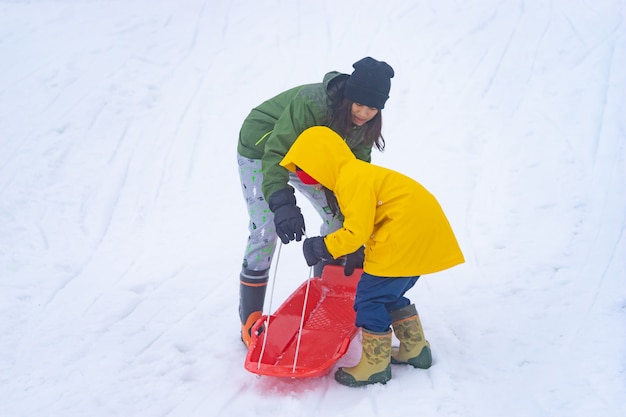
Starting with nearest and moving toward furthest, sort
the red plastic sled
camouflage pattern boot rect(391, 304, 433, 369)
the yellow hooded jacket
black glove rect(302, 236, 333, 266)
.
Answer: the yellow hooded jacket, black glove rect(302, 236, 333, 266), the red plastic sled, camouflage pattern boot rect(391, 304, 433, 369)

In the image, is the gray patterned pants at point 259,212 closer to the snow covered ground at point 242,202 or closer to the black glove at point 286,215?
the black glove at point 286,215

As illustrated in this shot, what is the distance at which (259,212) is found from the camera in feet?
10.3

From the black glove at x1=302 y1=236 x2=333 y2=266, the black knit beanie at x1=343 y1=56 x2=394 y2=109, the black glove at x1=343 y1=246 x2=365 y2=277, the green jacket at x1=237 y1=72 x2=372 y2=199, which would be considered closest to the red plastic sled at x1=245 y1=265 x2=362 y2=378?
the black glove at x1=343 y1=246 x2=365 y2=277

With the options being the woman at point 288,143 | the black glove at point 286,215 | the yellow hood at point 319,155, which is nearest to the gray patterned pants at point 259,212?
the woman at point 288,143

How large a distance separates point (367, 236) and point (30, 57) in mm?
6070

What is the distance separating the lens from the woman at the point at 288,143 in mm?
2775

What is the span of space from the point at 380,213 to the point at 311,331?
3.07 feet

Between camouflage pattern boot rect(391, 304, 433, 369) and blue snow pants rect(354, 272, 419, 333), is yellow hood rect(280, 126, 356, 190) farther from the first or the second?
camouflage pattern boot rect(391, 304, 433, 369)

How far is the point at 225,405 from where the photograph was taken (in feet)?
8.84

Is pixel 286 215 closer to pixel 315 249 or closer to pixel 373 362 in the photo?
pixel 315 249

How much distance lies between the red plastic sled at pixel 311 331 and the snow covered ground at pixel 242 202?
0.11 meters

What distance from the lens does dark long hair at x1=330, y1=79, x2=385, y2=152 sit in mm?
2877

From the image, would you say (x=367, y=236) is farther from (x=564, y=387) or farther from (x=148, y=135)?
(x=148, y=135)

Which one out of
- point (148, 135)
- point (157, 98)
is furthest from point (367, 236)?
point (157, 98)
